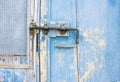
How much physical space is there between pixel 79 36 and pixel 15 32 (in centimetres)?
51

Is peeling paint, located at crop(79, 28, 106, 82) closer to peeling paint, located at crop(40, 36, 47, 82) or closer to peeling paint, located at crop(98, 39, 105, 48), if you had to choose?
peeling paint, located at crop(98, 39, 105, 48)

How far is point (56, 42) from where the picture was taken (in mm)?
2648

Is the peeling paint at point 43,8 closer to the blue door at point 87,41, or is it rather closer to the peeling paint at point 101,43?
the blue door at point 87,41

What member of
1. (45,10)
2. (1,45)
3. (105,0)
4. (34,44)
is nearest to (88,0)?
(105,0)

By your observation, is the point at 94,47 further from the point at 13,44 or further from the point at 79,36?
the point at 13,44

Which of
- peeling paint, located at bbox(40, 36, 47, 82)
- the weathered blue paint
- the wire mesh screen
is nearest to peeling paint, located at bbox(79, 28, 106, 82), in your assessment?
the weathered blue paint

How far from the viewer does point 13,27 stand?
263cm

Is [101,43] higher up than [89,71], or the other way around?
[101,43]

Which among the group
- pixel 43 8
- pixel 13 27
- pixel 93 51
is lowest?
pixel 93 51

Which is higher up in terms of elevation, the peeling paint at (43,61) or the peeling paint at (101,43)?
the peeling paint at (101,43)

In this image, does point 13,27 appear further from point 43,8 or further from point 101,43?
point 101,43

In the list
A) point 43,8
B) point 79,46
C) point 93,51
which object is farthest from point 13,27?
point 93,51

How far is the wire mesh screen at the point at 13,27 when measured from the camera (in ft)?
8.58

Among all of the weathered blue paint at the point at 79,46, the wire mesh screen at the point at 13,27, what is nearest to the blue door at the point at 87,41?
the weathered blue paint at the point at 79,46
